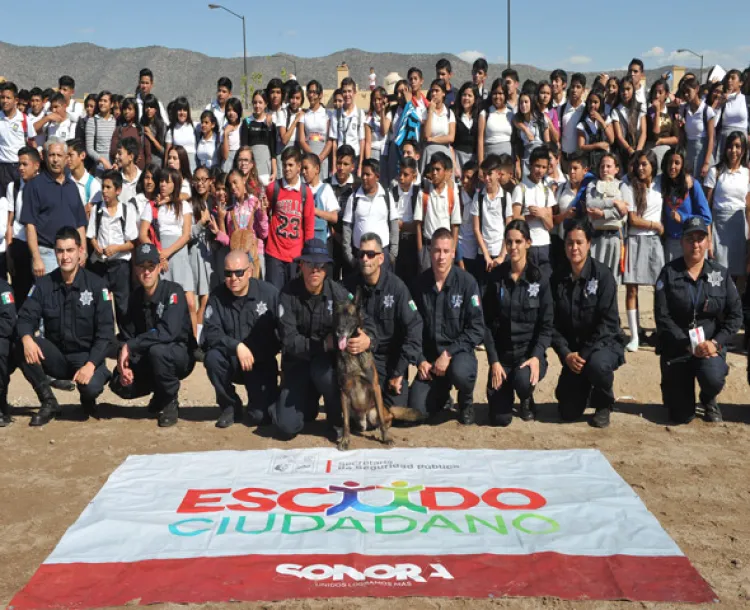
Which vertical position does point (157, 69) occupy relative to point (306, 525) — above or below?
above

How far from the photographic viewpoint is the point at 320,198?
8781 millimetres

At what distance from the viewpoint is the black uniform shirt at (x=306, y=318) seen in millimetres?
6457

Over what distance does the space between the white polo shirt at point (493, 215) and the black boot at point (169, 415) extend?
3773 mm

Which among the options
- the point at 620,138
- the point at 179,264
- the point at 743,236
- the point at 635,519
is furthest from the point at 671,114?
the point at 635,519

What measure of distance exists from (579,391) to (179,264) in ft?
14.5

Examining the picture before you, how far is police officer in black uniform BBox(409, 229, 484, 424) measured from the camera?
6566 mm

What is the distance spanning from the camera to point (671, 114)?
37.5 ft

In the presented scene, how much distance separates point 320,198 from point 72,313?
3021mm

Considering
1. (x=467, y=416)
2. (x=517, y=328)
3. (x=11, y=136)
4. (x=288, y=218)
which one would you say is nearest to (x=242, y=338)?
(x=467, y=416)

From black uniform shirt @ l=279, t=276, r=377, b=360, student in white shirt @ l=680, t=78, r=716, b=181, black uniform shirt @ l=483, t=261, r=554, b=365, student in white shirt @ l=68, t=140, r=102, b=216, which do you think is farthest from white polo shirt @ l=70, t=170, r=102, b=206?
A: student in white shirt @ l=680, t=78, r=716, b=181

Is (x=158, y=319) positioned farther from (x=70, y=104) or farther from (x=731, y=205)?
(x=731, y=205)

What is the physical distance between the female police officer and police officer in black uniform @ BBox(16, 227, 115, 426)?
10.7 feet

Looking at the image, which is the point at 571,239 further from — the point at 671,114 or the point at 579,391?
the point at 671,114

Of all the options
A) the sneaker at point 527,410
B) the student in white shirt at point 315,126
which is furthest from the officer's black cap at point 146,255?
the student in white shirt at point 315,126
